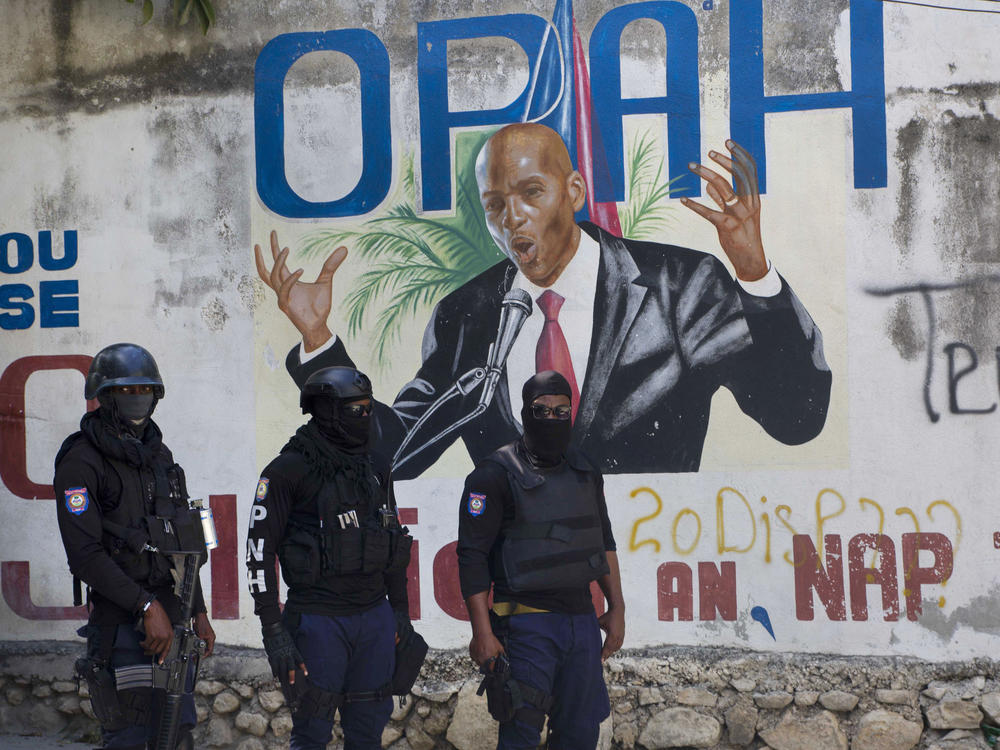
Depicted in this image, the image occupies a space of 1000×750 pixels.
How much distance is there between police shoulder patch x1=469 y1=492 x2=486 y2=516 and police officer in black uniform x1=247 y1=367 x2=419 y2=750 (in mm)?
290

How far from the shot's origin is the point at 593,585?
586 cm

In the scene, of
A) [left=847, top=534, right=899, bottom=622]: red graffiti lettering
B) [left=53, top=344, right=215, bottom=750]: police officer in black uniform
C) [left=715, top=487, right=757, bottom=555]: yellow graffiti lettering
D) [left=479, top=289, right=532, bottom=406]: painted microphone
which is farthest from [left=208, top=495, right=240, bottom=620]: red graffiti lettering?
[left=847, top=534, right=899, bottom=622]: red graffiti lettering

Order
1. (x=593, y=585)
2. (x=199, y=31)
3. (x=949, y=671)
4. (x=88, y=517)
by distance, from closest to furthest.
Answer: (x=88, y=517) < (x=949, y=671) < (x=593, y=585) < (x=199, y=31)

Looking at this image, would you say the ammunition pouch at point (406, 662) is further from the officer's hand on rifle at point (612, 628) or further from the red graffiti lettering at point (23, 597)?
the red graffiti lettering at point (23, 597)

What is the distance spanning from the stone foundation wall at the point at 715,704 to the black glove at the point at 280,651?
1.92 m

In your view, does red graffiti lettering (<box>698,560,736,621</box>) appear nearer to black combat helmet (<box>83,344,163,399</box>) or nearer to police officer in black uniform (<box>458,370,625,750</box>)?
police officer in black uniform (<box>458,370,625,750</box>)

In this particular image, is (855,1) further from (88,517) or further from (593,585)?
(88,517)

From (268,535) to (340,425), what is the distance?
1.61 feet

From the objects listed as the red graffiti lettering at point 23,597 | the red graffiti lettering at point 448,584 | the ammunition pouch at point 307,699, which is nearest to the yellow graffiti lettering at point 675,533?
the red graffiti lettering at point 448,584

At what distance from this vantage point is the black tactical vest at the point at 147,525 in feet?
13.7

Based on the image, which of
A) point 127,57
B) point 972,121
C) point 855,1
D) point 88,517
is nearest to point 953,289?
point 972,121

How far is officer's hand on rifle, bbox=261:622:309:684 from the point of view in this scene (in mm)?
4016

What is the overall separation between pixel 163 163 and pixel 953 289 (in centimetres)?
431

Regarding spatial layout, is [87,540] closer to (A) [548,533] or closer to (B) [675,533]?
(A) [548,533]
